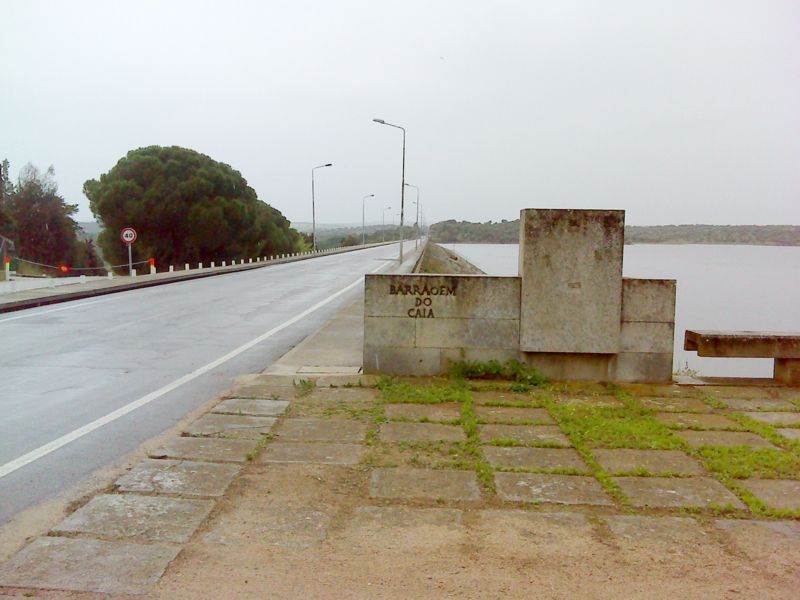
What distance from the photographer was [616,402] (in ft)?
24.8

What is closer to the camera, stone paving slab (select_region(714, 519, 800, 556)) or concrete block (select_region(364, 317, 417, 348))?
stone paving slab (select_region(714, 519, 800, 556))

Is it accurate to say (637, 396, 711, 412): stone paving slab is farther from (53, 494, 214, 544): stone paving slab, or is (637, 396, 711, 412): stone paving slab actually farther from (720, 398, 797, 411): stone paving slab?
(53, 494, 214, 544): stone paving slab

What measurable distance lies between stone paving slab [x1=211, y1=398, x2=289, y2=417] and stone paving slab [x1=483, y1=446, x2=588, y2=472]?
7.15 ft

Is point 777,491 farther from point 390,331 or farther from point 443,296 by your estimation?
point 390,331

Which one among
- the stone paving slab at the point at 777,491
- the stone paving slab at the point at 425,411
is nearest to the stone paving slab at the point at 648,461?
the stone paving slab at the point at 777,491

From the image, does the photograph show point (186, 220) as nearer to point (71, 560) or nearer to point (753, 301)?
point (753, 301)

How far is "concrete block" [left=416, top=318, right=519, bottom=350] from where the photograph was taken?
8.60 metres

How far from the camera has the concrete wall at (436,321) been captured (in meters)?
8.61

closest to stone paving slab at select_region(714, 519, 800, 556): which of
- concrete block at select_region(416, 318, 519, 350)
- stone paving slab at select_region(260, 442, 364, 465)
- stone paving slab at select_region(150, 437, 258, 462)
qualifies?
stone paving slab at select_region(260, 442, 364, 465)

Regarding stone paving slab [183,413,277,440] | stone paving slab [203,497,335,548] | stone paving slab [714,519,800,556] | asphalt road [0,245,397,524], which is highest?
stone paving slab [183,413,277,440]

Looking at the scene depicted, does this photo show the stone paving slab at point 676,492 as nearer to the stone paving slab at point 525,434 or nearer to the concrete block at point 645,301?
the stone paving slab at point 525,434

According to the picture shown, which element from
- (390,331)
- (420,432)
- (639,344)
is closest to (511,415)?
(420,432)

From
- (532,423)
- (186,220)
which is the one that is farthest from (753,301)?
(186,220)

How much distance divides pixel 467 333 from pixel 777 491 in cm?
416
